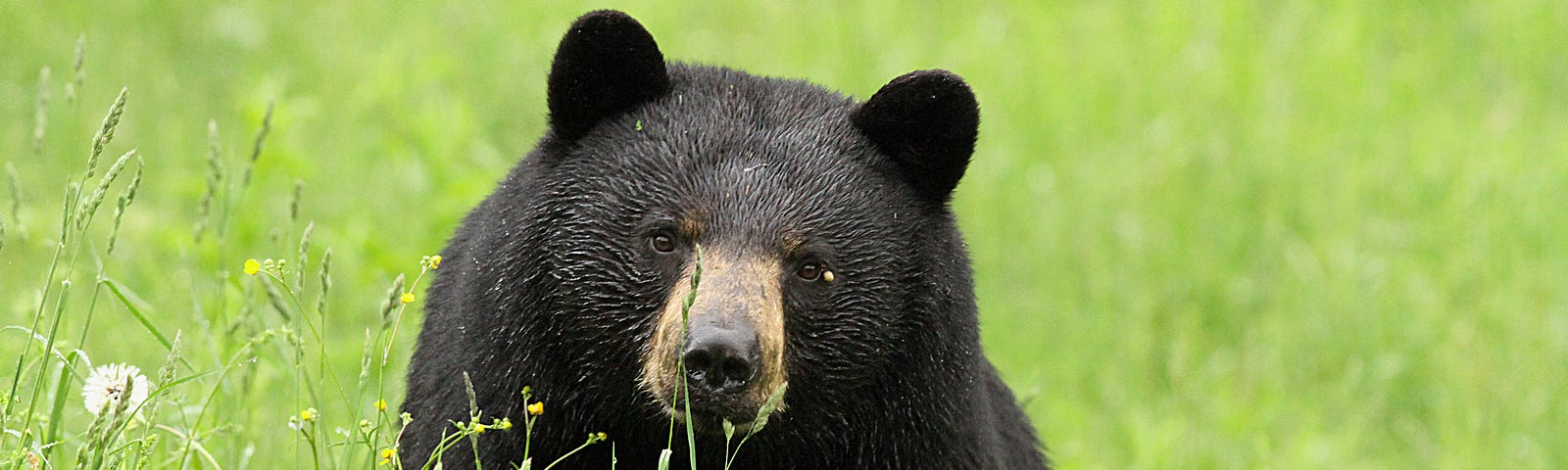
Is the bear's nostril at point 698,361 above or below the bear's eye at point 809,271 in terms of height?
below

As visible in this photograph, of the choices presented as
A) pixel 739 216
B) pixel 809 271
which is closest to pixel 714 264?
pixel 739 216

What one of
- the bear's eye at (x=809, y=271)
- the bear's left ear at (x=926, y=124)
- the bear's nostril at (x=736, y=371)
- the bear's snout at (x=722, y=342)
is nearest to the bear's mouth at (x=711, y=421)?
the bear's snout at (x=722, y=342)

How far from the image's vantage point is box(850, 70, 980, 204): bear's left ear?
13.8 ft

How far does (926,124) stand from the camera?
4.25 m

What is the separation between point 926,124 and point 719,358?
97cm

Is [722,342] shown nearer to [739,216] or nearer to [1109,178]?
[739,216]

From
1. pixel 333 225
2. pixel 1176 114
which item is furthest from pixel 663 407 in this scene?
pixel 1176 114

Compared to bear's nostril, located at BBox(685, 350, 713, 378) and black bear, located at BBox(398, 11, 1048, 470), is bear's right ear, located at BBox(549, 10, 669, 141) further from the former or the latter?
bear's nostril, located at BBox(685, 350, 713, 378)

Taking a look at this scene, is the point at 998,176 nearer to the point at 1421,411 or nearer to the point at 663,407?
the point at 1421,411

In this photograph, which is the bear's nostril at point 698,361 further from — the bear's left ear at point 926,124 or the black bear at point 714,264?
the bear's left ear at point 926,124

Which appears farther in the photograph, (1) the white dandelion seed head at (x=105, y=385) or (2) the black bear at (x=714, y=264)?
(2) the black bear at (x=714, y=264)

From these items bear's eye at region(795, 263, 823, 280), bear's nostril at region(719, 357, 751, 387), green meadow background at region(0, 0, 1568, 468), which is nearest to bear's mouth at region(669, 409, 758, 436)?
bear's nostril at region(719, 357, 751, 387)

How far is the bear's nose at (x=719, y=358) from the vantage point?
11.6 ft

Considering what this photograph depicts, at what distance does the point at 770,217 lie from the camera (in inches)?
157
